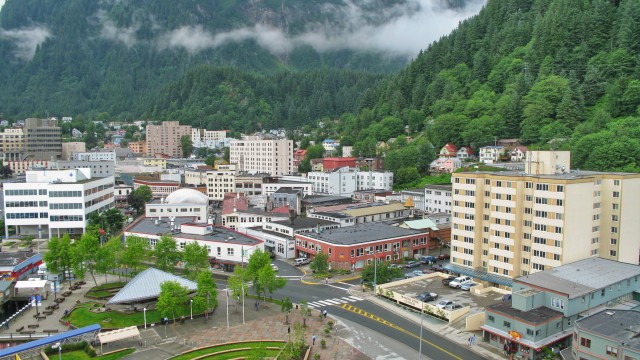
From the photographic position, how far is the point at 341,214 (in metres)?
63.6

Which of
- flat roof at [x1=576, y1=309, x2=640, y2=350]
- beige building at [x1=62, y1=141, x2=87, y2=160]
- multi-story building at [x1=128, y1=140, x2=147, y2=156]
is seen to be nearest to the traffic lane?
flat roof at [x1=576, y1=309, x2=640, y2=350]

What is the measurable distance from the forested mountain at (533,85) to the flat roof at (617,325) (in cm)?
4143

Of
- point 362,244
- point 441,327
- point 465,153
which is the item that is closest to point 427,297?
point 441,327

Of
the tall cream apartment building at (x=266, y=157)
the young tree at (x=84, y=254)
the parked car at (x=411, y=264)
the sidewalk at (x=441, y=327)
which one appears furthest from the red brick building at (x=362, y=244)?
the tall cream apartment building at (x=266, y=157)

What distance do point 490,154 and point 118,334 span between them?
7079 cm

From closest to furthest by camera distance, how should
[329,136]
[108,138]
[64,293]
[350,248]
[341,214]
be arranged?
[64,293], [350,248], [341,214], [329,136], [108,138]

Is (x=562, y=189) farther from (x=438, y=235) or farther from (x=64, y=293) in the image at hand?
(x=64, y=293)

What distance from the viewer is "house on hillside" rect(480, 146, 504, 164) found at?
88181mm

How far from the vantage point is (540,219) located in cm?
4109

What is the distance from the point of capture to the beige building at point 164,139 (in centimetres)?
16500

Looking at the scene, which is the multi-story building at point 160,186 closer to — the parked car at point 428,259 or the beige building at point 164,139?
the parked car at point 428,259

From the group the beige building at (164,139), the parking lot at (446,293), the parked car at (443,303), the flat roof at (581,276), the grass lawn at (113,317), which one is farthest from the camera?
the beige building at (164,139)

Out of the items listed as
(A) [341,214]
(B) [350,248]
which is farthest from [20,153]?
(B) [350,248]

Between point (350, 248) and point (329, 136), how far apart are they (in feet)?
343
